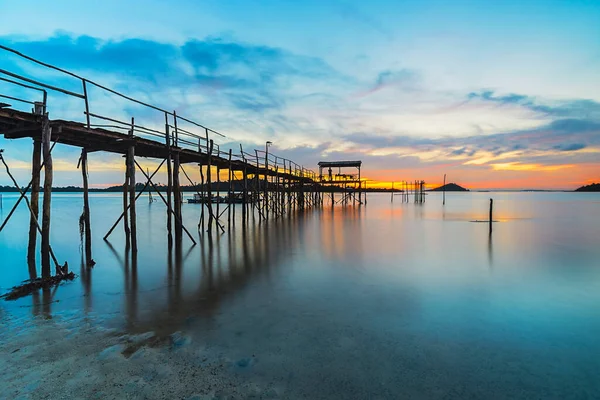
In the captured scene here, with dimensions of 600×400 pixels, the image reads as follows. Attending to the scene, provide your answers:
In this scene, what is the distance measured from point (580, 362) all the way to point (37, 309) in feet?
32.1

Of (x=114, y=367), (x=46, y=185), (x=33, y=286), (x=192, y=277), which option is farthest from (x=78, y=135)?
(x=114, y=367)

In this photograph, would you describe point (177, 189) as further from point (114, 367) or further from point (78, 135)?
point (114, 367)

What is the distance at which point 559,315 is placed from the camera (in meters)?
7.11

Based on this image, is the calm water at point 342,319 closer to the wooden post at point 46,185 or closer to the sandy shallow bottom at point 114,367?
the sandy shallow bottom at point 114,367

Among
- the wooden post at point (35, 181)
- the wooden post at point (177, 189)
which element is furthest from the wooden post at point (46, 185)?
the wooden post at point (177, 189)

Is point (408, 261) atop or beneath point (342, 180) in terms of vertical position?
beneath

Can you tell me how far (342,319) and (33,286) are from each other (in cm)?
760

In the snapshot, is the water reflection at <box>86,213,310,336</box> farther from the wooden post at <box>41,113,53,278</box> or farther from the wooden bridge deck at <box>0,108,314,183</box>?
the wooden bridge deck at <box>0,108,314,183</box>

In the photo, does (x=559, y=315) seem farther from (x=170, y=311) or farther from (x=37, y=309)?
(x=37, y=309)

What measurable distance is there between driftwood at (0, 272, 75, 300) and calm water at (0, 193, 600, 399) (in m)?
0.37

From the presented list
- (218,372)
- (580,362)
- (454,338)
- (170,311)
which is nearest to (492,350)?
(454,338)

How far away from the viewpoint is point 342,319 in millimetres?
6469

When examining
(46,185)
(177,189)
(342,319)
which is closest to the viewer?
(342,319)

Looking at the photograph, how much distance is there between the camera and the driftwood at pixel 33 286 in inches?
299
